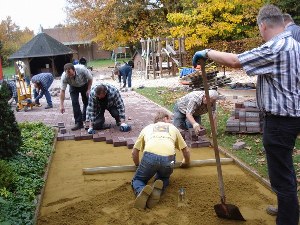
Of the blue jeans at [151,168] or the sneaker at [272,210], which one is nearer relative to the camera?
the sneaker at [272,210]

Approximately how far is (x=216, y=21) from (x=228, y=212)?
22.1 m

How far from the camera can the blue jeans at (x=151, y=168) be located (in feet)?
14.2

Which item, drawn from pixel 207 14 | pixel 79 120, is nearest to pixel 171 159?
pixel 79 120

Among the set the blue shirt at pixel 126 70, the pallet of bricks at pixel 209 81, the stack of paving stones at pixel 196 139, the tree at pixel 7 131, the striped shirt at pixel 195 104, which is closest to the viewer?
the tree at pixel 7 131

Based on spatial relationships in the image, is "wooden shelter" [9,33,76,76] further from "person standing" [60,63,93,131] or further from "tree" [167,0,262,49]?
"person standing" [60,63,93,131]

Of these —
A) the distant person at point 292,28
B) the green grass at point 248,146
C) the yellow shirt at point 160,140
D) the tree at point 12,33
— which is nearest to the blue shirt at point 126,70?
the green grass at point 248,146

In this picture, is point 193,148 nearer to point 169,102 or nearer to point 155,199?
point 155,199

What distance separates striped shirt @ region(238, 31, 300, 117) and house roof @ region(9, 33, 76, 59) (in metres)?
26.7

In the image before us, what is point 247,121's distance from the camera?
280 inches

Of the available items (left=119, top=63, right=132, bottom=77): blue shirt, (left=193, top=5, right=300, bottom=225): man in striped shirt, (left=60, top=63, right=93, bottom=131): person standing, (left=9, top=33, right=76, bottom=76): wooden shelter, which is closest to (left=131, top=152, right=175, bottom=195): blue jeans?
(left=193, top=5, right=300, bottom=225): man in striped shirt

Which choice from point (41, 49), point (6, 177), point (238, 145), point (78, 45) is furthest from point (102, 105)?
point (78, 45)

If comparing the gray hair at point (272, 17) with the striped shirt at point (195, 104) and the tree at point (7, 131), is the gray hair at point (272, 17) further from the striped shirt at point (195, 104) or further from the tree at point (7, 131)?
the tree at point (7, 131)

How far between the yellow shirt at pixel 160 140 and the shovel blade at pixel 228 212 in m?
0.92

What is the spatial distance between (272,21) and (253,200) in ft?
7.20
